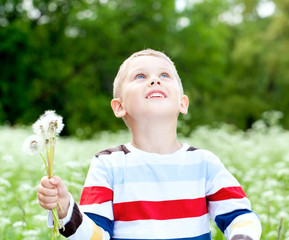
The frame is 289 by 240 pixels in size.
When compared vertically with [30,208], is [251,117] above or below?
above

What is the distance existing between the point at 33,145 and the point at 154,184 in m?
0.52

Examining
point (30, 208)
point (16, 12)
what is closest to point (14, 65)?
point (16, 12)

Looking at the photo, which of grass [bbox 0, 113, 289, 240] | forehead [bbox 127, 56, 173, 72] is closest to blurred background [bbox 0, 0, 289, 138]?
grass [bbox 0, 113, 289, 240]

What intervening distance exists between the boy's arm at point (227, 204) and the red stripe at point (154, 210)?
0.10 meters

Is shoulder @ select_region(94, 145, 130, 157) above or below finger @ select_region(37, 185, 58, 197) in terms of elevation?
Result: above

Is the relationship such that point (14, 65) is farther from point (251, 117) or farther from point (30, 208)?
point (30, 208)

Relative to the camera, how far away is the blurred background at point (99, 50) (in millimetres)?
18453

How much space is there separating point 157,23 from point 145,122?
19551 mm

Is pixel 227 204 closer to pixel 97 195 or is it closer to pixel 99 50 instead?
pixel 97 195

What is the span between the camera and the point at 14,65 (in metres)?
18.5

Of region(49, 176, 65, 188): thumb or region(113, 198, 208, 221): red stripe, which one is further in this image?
region(113, 198, 208, 221): red stripe

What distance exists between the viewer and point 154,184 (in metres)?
1.69

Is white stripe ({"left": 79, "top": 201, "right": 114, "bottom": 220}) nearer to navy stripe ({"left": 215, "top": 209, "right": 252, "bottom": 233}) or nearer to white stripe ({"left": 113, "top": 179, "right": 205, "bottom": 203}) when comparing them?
white stripe ({"left": 113, "top": 179, "right": 205, "bottom": 203})

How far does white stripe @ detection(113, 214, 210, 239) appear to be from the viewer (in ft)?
5.35
